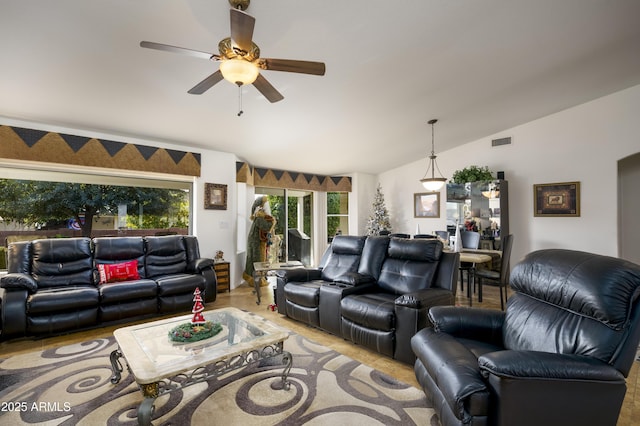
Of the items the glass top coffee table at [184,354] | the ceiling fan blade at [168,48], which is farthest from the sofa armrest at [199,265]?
the ceiling fan blade at [168,48]

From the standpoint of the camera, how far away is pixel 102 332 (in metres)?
3.41

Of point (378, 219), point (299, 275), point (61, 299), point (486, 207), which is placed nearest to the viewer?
point (61, 299)

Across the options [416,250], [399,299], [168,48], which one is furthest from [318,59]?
[399,299]

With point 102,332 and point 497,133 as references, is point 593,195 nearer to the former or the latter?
point 497,133

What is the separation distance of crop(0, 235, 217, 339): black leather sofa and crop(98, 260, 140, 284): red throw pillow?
0.16 feet

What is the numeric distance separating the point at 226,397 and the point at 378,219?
596 cm

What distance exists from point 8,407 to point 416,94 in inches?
196

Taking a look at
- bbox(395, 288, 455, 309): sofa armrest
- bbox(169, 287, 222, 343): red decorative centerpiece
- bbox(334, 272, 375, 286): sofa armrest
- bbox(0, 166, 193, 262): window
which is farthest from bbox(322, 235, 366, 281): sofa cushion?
bbox(0, 166, 193, 262): window

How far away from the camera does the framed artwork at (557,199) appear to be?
5230 mm

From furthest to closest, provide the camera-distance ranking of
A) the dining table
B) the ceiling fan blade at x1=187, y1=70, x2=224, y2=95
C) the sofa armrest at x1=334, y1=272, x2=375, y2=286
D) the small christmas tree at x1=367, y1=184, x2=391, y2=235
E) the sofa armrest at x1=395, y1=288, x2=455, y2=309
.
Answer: the small christmas tree at x1=367, y1=184, x2=391, y2=235, the dining table, the sofa armrest at x1=334, y1=272, x2=375, y2=286, the sofa armrest at x1=395, y1=288, x2=455, y2=309, the ceiling fan blade at x1=187, y1=70, x2=224, y2=95

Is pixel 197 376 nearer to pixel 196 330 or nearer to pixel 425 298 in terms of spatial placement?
pixel 196 330

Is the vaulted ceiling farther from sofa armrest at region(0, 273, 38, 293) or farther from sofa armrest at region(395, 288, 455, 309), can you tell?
sofa armrest at region(395, 288, 455, 309)

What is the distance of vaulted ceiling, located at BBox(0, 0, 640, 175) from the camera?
2428 millimetres

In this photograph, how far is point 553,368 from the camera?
1.39 m
